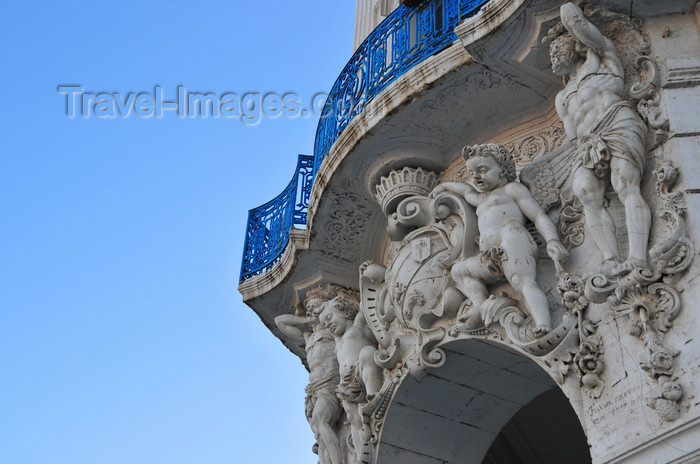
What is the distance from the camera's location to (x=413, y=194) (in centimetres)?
725

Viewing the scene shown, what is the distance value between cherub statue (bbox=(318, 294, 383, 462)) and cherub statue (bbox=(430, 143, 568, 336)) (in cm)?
101

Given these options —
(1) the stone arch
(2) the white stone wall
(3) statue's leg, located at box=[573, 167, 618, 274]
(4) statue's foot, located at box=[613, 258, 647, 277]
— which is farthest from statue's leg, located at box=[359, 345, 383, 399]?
(2) the white stone wall

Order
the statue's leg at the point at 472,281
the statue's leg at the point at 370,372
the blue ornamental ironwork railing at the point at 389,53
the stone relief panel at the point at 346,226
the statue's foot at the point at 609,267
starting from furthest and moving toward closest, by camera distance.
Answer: the stone relief panel at the point at 346,226, the blue ornamental ironwork railing at the point at 389,53, the statue's leg at the point at 370,372, the statue's leg at the point at 472,281, the statue's foot at the point at 609,267

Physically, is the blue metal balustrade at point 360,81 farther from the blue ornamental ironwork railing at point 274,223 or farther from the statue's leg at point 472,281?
the statue's leg at point 472,281

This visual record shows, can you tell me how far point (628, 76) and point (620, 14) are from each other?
1.51 feet

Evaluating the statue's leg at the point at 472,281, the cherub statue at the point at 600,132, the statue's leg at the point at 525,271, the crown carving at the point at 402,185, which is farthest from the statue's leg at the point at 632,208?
the crown carving at the point at 402,185

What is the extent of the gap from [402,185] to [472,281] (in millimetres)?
1269

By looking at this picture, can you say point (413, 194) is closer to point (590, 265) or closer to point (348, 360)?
point (348, 360)

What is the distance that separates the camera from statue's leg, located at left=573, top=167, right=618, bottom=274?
18.1ft

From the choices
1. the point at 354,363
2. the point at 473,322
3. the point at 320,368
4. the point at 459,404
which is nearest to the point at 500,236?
the point at 473,322

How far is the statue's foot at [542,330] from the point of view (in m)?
5.63

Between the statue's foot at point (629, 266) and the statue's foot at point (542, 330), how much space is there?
0.55 meters

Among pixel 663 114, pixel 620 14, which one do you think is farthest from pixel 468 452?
pixel 620 14

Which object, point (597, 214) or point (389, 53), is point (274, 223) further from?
point (597, 214)
